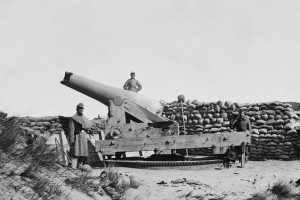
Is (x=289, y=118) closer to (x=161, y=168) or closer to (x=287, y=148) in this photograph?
(x=287, y=148)

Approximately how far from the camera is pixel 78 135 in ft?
31.4

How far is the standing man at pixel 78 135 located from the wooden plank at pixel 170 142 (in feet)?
2.04

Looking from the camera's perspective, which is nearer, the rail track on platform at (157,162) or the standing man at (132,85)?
the rail track on platform at (157,162)

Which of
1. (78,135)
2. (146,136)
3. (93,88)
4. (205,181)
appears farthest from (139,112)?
(205,181)

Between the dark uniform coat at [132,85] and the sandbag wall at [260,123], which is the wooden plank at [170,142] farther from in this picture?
the dark uniform coat at [132,85]

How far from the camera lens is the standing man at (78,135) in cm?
949

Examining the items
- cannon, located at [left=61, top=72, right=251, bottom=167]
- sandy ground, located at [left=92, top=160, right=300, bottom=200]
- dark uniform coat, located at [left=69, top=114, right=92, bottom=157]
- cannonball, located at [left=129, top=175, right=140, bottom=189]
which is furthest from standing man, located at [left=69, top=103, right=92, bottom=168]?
cannonball, located at [left=129, top=175, right=140, bottom=189]

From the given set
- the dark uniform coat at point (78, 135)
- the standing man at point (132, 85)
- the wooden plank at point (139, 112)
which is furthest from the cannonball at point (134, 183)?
the standing man at point (132, 85)

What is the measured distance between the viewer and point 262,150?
42.1 feet

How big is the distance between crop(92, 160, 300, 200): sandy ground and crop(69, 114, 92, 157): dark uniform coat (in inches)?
35.1

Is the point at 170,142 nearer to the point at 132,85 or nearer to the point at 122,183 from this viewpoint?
the point at 122,183

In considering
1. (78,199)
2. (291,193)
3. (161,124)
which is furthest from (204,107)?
(78,199)

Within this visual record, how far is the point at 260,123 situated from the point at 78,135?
6.36m

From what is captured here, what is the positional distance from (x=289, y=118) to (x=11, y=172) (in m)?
10.5
